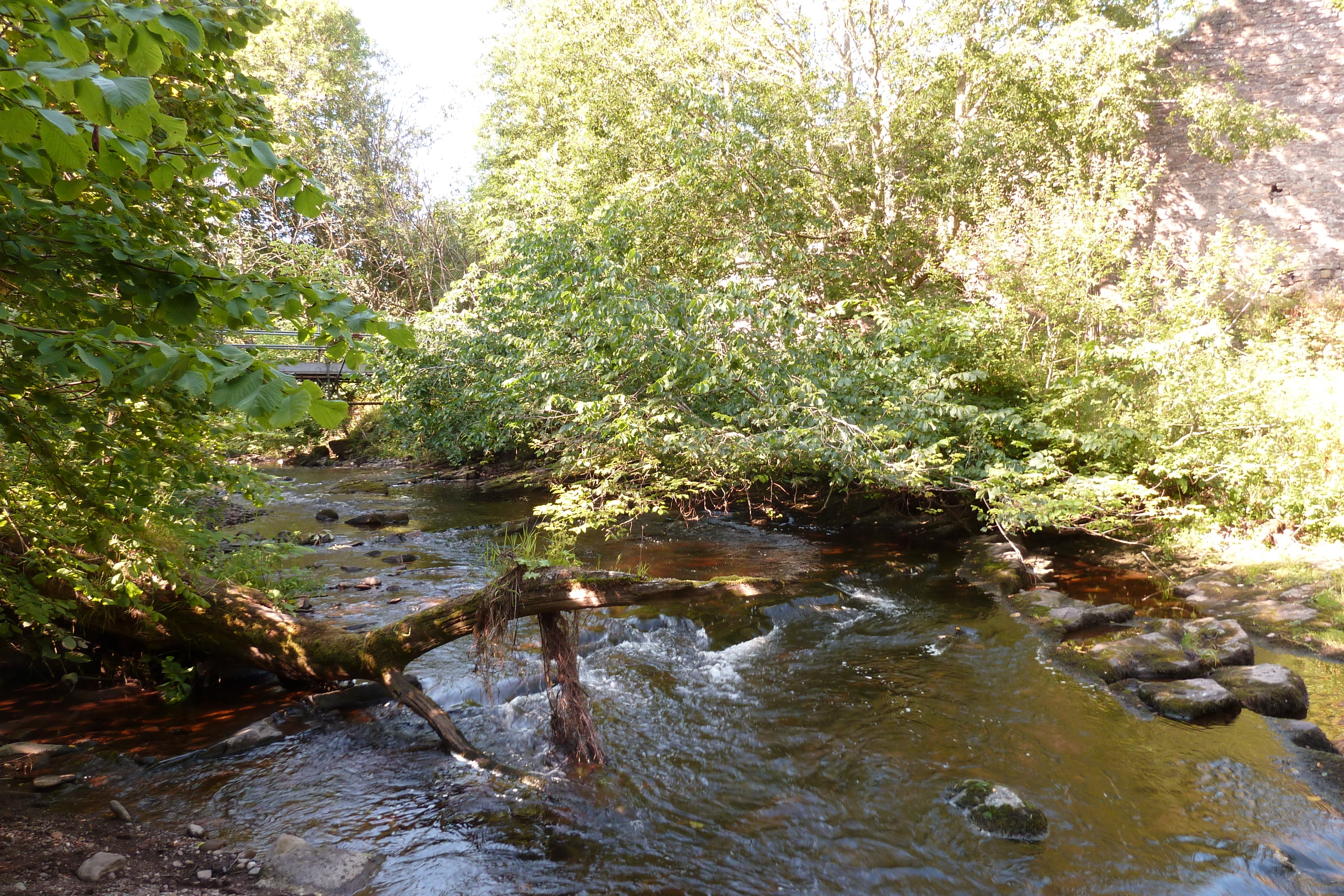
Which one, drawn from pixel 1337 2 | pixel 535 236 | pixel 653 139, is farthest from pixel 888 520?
pixel 1337 2

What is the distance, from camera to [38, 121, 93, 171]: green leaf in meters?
1.66

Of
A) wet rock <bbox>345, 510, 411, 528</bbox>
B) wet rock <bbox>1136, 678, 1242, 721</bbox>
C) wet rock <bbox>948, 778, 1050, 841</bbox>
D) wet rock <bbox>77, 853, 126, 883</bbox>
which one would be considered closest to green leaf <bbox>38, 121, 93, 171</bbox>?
wet rock <bbox>77, 853, 126, 883</bbox>

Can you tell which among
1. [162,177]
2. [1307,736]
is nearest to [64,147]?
[162,177]

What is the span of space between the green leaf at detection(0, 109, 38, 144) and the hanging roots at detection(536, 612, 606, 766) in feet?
13.1

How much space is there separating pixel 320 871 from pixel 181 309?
327 centimetres

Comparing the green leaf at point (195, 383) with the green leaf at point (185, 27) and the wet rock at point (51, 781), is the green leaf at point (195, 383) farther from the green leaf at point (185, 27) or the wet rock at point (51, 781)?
the wet rock at point (51, 781)

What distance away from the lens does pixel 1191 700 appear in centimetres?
615

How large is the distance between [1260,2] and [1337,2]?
1.63m

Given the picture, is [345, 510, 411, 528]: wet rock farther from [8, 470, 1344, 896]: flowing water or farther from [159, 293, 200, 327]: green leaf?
[159, 293, 200, 327]: green leaf

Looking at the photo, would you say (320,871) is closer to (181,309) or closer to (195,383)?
(181,309)

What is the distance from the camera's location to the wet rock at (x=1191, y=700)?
240 inches

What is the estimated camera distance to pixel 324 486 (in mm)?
19953

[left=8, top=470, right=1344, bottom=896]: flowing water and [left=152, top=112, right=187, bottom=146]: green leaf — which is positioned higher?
[left=152, top=112, right=187, bottom=146]: green leaf

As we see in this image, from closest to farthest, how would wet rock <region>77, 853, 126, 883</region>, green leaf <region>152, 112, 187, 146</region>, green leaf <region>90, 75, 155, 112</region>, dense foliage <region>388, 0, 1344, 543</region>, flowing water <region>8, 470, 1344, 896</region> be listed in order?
green leaf <region>90, 75, 155, 112</region> → green leaf <region>152, 112, 187, 146</region> → wet rock <region>77, 853, 126, 883</region> → flowing water <region>8, 470, 1344, 896</region> → dense foliage <region>388, 0, 1344, 543</region>
